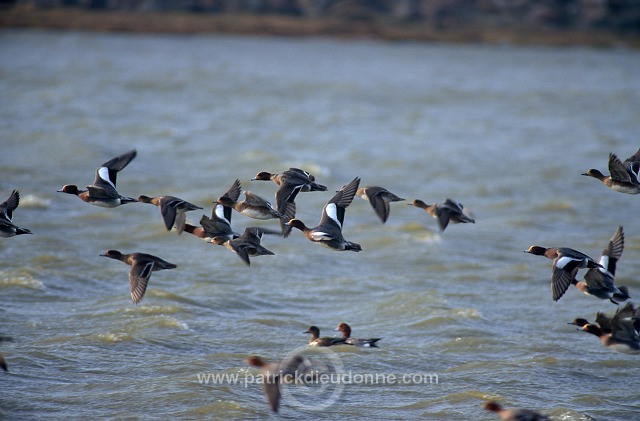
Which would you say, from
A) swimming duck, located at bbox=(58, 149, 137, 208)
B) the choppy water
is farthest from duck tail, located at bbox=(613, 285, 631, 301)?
swimming duck, located at bbox=(58, 149, 137, 208)

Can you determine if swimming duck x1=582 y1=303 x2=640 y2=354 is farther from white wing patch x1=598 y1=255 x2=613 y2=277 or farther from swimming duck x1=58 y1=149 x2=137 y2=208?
swimming duck x1=58 y1=149 x2=137 y2=208

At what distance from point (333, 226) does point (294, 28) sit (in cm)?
6125

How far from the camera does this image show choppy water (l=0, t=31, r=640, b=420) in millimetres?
11617

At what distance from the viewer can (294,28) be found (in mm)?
71625

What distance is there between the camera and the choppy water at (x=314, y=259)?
1162 cm

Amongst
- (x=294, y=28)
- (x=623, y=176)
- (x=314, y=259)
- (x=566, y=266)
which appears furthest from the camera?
(x=294, y=28)

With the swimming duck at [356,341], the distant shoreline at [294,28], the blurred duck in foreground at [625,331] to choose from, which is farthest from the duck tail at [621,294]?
the distant shoreline at [294,28]

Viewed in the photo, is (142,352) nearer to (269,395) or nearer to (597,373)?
(269,395)

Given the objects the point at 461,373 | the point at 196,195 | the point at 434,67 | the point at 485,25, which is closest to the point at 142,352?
the point at 461,373

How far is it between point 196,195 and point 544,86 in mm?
30558

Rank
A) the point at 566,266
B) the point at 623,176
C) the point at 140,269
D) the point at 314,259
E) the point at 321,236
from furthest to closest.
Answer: the point at 314,259, the point at 623,176, the point at 321,236, the point at 140,269, the point at 566,266

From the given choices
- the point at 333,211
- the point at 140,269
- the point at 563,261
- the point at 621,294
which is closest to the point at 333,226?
the point at 333,211

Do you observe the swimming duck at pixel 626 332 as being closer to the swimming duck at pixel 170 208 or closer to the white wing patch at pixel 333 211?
the white wing patch at pixel 333 211

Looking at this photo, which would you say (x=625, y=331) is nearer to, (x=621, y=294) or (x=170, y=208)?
(x=621, y=294)
